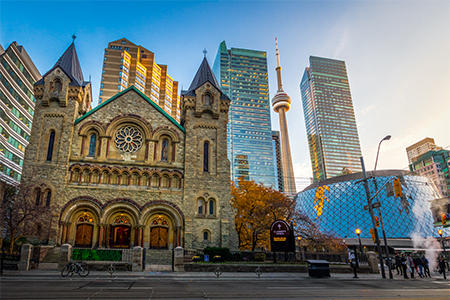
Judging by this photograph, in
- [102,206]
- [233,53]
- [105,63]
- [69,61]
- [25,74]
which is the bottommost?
[102,206]

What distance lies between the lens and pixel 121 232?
1226 inches

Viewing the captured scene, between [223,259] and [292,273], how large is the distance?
7.13 metres

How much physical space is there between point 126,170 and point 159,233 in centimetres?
748

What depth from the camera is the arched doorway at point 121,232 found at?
30.8 m

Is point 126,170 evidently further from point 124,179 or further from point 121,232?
point 121,232

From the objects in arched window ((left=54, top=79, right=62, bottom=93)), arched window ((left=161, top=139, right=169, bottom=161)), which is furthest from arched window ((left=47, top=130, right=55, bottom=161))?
arched window ((left=161, top=139, right=169, bottom=161))

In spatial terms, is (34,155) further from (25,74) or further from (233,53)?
(233,53)

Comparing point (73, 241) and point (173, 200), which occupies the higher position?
point (173, 200)

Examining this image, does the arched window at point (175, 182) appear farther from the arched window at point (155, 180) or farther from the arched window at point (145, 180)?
the arched window at point (145, 180)

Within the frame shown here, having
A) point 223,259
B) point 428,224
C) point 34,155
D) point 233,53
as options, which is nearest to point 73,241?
point 34,155

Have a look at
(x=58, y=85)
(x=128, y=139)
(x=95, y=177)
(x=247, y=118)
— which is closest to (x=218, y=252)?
(x=95, y=177)

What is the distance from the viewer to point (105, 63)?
358 ft

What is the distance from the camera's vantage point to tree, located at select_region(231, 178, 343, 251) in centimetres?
3462

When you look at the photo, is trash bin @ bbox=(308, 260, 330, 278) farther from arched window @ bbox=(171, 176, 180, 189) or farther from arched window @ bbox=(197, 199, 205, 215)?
arched window @ bbox=(171, 176, 180, 189)
